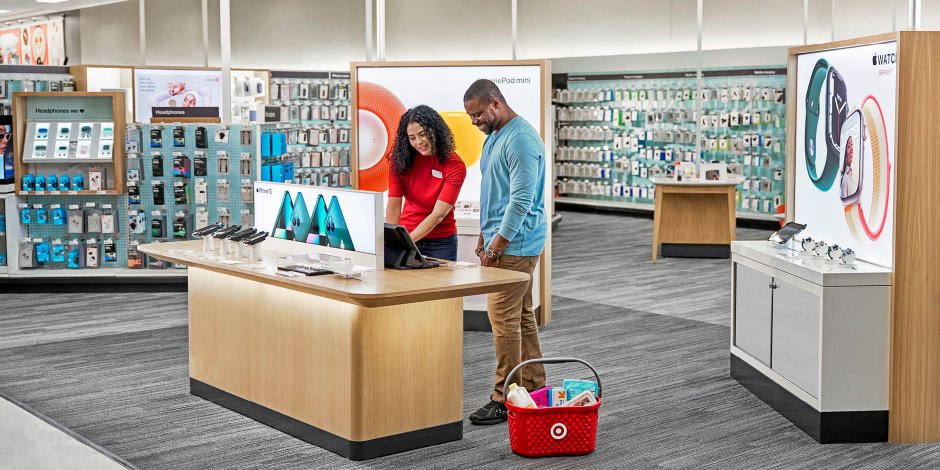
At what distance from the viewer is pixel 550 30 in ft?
57.2

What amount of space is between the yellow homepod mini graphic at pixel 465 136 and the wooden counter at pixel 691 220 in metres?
Answer: 4.25

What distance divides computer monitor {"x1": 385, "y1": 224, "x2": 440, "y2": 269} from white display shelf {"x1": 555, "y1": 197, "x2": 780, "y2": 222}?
10.7 m

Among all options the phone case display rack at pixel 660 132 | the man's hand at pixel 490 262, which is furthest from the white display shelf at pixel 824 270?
the phone case display rack at pixel 660 132

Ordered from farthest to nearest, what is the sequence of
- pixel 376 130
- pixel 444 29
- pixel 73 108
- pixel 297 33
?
1. pixel 297 33
2. pixel 444 29
3. pixel 73 108
4. pixel 376 130

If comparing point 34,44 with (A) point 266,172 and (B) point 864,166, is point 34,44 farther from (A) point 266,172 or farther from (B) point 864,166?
(B) point 864,166

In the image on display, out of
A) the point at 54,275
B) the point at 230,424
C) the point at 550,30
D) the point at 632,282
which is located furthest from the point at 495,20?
the point at 230,424

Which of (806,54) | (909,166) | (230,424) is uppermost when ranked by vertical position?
(806,54)

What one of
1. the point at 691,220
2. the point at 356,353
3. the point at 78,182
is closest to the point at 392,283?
the point at 356,353

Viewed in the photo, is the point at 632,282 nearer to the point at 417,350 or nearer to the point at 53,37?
the point at 417,350

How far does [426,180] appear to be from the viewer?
5.94 metres

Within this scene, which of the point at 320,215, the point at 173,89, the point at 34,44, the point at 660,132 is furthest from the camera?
the point at 660,132

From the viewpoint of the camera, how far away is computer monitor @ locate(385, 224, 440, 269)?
507 cm

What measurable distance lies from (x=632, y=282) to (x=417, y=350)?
5.57 metres

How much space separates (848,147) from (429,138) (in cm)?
205
